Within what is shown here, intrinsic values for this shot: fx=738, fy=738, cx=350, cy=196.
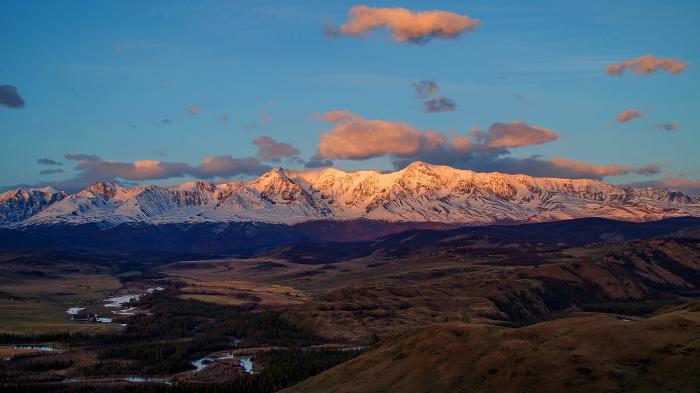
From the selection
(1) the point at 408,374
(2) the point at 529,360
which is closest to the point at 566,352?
(2) the point at 529,360

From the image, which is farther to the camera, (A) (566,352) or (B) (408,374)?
(B) (408,374)

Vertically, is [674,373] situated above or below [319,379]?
above

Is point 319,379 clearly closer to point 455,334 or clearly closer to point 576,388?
point 455,334

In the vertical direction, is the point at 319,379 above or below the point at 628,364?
below

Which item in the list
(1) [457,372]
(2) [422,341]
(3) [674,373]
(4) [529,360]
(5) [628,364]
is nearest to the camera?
(3) [674,373]

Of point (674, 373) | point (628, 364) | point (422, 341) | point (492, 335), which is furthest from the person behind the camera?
point (422, 341)

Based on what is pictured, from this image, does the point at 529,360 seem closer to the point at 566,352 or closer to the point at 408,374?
the point at 566,352

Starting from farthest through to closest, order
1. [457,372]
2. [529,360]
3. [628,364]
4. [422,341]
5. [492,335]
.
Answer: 1. [422,341]
2. [492,335]
3. [457,372]
4. [529,360]
5. [628,364]

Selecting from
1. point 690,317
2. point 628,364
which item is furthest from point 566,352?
point 690,317

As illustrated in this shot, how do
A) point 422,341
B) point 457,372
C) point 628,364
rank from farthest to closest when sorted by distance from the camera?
1. point 422,341
2. point 457,372
3. point 628,364
